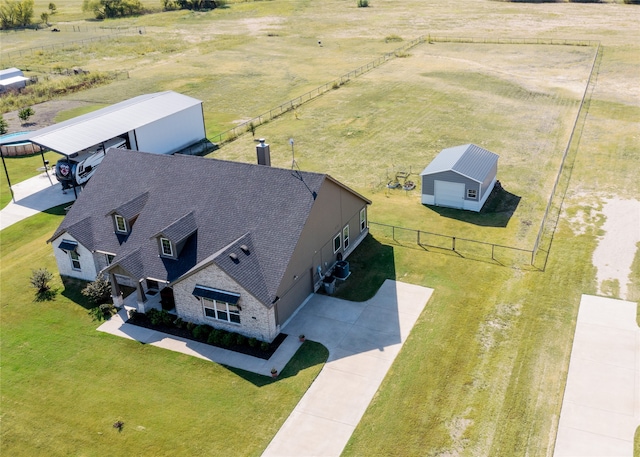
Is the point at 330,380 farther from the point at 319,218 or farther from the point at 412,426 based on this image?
the point at 319,218

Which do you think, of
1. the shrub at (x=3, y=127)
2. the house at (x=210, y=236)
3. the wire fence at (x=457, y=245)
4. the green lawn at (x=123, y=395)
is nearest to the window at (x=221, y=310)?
the house at (x=210, y=236)

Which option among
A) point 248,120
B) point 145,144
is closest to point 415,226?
point 145,144

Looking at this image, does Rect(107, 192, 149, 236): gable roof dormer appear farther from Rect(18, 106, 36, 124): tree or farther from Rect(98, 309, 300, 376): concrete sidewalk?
Rect(18, 106, 36, 124): tree

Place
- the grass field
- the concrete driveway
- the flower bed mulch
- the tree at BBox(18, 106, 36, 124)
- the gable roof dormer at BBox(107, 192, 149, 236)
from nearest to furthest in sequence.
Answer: the concrete driveway → the grass field → the flower bed mulch → the gable roof dormer at BBox(107, 192, 149, 236) → the tree at BBox(18, 106, 36, 124)

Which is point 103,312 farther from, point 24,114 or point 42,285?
point 24,114

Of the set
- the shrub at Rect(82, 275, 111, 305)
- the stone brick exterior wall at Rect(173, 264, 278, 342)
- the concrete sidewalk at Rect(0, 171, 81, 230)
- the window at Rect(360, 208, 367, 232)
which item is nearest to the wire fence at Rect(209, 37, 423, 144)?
the concrete sidewalk at Rect(0, 171, 81, 230)

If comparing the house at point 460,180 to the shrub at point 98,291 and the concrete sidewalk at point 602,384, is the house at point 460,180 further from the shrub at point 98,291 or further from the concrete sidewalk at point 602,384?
the shrub at point 98,291
